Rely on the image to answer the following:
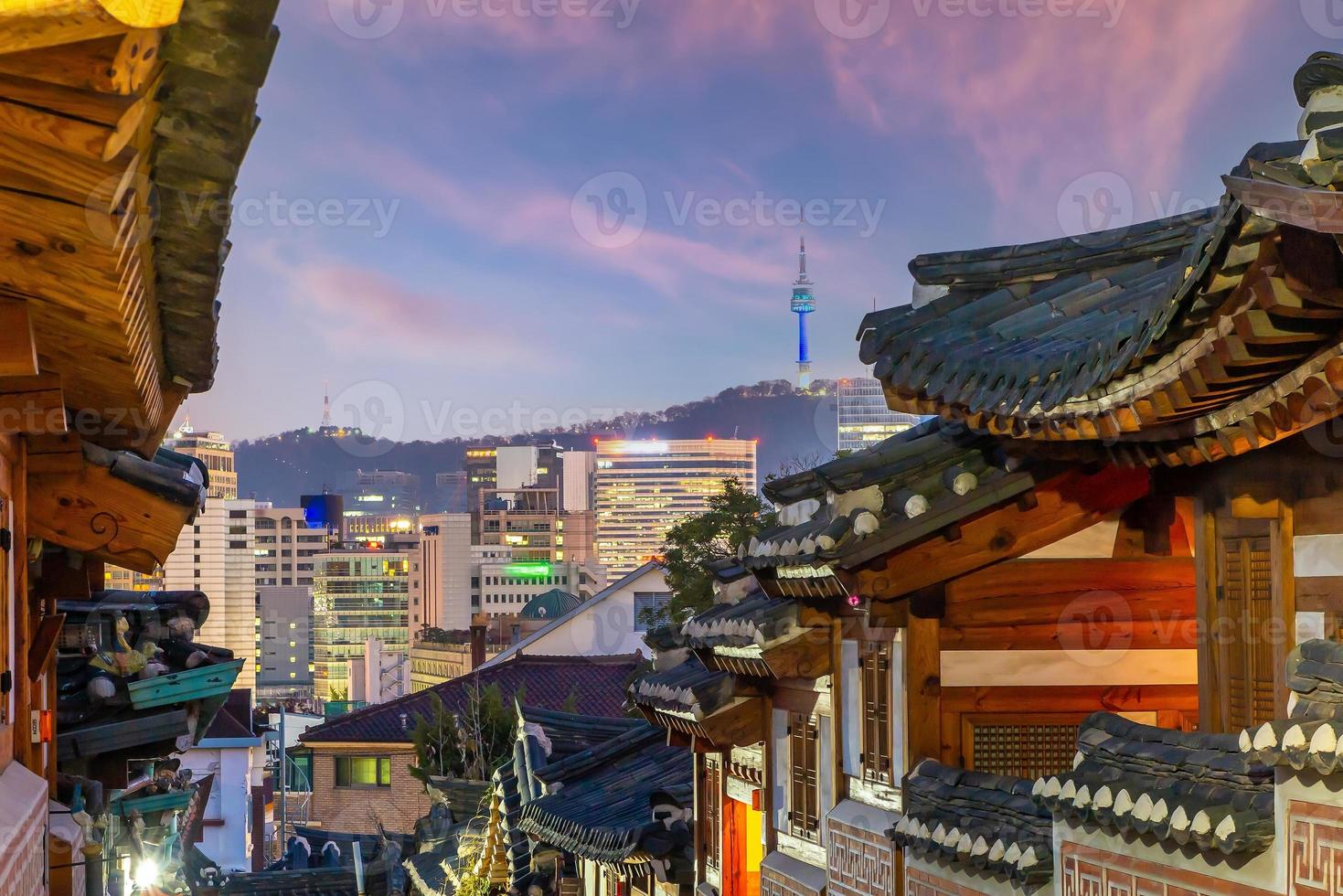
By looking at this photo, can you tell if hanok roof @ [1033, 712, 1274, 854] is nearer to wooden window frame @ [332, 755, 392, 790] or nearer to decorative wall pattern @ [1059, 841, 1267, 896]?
decorative wall pattern @ [1059, 841, 1267, 896]

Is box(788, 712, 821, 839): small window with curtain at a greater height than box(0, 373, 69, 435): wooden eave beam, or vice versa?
box(0, 373, 69, 435): wooden eave beam

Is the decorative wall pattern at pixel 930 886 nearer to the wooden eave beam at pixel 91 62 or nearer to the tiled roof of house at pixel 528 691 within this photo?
the wooden eave beam at pixel 91 62

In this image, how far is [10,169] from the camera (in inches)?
149

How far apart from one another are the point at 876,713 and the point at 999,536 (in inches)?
81.1

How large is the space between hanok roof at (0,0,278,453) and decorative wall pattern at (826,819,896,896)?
27.6 ft

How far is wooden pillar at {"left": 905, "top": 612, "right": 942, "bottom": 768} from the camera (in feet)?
40.0

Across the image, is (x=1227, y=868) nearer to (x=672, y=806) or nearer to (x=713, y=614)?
(x=713, y=614)

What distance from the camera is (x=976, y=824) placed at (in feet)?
35.4

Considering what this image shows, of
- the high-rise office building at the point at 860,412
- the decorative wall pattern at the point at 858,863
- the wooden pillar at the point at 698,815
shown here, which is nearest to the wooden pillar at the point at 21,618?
the decorative wall pattern at the point at 858,863

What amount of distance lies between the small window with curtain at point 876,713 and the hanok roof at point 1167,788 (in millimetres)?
3553

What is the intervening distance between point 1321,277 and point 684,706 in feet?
39.5

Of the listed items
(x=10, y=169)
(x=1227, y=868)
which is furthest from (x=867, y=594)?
(x=10, y=169)

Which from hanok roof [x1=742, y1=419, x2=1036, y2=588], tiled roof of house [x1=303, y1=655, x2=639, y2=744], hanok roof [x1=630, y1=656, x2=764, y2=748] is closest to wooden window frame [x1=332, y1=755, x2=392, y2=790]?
tiled roof of house [x1=303, y1=655, x2=639, y2=744]

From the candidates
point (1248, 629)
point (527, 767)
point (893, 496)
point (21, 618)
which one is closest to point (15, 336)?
point (21, 618)
